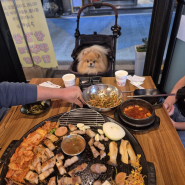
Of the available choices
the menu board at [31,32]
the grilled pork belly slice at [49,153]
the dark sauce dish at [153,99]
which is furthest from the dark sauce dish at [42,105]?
the menu board at [31,32]

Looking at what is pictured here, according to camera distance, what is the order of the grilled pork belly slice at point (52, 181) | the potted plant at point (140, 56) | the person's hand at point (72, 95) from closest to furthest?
1. the grilled pork belly slice at point (52, 181)
2. the person's hand at point (72, 95)
3. the potted plant at point (140, 56)

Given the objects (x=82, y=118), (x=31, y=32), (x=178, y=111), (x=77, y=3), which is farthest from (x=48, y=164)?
(x=77, y=3)

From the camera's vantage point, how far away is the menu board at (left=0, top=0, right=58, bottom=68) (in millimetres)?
2824

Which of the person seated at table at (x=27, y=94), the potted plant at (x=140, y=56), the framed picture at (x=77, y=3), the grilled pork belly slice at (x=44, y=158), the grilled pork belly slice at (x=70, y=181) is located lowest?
the potted plant at (x=140, y=56)

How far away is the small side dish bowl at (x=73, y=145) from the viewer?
1103mm

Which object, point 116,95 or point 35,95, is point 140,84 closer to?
point 116,95

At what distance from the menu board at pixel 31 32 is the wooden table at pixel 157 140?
6.76ft

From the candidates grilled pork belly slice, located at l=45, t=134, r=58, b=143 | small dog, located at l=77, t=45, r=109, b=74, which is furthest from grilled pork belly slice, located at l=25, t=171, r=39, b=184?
small dog, located at l=77, t=45, r=109, b=74

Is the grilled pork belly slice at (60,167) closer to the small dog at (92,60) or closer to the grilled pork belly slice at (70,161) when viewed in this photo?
the grilled pork belly slice at (70,161)

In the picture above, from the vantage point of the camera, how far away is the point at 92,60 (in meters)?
2.67

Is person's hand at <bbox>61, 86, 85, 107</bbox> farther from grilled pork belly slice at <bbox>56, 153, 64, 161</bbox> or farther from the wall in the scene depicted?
the wall

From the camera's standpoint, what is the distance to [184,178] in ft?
3.18

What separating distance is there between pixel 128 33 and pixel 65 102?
16.7 ft

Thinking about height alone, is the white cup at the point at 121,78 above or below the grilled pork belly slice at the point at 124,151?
above
